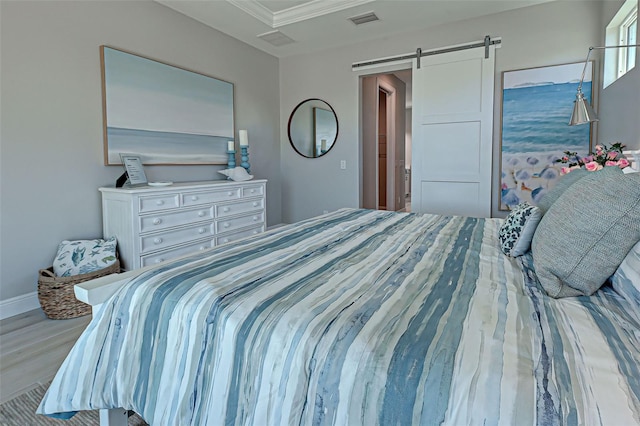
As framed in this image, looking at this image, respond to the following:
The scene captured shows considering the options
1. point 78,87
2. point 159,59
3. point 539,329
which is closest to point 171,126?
point 159,59

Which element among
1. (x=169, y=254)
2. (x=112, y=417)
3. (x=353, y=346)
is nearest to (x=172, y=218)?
(x=169, y=254)

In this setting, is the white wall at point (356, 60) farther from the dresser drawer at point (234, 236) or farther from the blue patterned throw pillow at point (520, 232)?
the blue patterned throw pillow at point (520, 232)

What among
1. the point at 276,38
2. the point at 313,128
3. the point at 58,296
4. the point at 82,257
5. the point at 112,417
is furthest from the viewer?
the point at 313,128

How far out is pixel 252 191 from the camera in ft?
13.0

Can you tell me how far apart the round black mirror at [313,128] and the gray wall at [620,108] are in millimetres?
2788

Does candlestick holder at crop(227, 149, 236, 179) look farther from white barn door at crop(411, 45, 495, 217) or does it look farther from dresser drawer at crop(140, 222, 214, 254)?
white barn door at crop(411, 45, 495, 217)

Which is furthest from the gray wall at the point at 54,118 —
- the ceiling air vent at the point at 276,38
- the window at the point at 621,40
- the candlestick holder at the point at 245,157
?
the window at the point at 621,40

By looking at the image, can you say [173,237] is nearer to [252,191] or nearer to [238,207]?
[238,207]

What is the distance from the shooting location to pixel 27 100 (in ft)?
8.21

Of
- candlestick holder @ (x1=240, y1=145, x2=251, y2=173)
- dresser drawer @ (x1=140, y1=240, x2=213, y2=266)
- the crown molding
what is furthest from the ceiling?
dresser drawer @ (x1=140, y1=240, x2=213, y2=266)

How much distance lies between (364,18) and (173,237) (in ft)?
9.67

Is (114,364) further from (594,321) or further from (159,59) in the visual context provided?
(159,59)

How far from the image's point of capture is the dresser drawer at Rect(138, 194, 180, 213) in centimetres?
282

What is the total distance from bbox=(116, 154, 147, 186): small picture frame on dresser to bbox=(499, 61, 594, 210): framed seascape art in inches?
138
